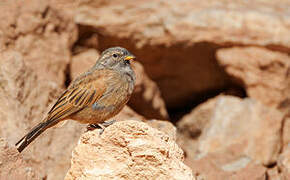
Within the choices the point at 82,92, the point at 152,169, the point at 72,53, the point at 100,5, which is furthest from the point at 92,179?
the point at 100,5

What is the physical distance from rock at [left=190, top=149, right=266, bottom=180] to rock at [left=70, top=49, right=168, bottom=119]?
6.83ft

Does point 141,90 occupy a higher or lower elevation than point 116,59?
lower

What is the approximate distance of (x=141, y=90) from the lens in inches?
395

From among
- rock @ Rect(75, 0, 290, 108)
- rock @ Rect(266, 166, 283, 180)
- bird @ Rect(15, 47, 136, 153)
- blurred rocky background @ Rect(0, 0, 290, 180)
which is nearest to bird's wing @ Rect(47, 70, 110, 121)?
bird @ Rect(15, 47, 136, 153)

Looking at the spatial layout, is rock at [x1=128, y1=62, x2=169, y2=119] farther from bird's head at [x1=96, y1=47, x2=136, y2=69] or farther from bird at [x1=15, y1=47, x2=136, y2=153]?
bird at [x1=15, y1=47, x2=136, y2=153]

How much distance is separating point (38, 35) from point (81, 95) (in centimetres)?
246

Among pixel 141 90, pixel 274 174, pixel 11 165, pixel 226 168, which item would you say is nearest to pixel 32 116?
pixel 11 165

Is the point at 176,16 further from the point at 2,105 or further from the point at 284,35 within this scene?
the point at 2,105

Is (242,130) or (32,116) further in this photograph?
(242,130)

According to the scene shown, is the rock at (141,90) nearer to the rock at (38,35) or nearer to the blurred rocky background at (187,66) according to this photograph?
the blurred rocky background at (187,66)

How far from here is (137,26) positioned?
10289 millimetres

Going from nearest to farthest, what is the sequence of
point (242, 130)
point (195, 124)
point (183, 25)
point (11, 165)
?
point (11, 165), point (242, 130), point (183, 25), point (195, 124)

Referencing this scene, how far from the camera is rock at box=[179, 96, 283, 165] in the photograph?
9523mm

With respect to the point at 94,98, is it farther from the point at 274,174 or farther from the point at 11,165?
the point at 274,174
